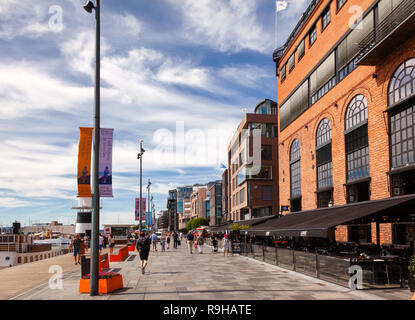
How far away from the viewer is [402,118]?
18453 mm

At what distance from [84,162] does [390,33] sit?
14268mm

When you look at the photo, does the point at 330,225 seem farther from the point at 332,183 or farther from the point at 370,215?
the point at 332,183

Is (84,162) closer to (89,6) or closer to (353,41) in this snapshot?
(89,6)

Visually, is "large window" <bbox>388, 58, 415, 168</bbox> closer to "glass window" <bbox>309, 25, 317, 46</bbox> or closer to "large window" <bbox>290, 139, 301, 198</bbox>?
"glass window" <bbox>309, 25, 317, 46</bbox>

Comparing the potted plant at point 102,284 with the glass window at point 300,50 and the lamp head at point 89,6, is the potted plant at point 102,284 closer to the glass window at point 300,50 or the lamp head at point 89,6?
the lamp head at point 89,6

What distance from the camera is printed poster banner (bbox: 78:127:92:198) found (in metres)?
12.1

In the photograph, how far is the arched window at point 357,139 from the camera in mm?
22297

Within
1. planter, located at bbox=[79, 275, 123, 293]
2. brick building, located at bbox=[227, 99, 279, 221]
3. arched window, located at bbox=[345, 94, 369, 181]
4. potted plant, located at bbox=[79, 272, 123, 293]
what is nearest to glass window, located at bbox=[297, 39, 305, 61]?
arched window, located at bbox=[345, 94, 369, 181]

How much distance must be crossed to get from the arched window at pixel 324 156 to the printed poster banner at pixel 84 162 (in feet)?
62.5

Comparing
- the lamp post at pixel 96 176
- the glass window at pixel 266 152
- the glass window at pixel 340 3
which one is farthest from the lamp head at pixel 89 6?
the glass window at pixel 266 152

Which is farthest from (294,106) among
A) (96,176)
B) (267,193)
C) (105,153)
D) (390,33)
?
(96,176)

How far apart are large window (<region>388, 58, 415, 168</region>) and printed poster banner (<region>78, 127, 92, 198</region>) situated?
13492 millimetres

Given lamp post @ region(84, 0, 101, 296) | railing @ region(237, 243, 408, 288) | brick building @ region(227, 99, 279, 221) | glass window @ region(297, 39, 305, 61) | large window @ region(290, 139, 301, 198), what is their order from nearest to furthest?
1. lamp post @ region(84, 0, 101, 296)
2. railing @ region(237, 243, 408, 288)
3. glass window @ region(297, 39, 305, 61)
4. large window @ region(290, 139, 301, 198)
5. brick building @ region(227, 99, 279, 221)
